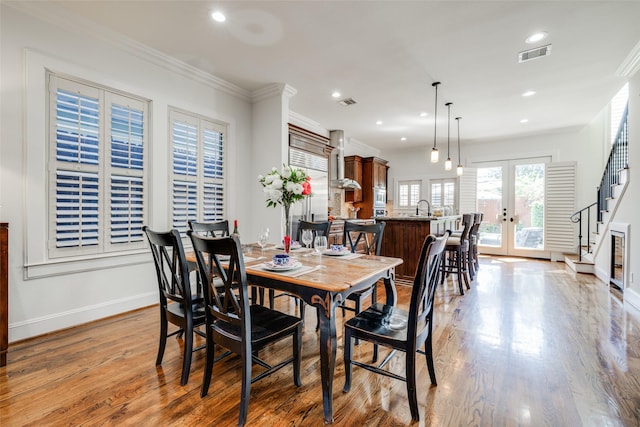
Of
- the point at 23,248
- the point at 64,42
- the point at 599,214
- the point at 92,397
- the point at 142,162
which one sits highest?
the point at 64,42

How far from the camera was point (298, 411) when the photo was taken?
5.43 ft

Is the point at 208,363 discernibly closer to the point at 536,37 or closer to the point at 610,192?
the point at 536,37

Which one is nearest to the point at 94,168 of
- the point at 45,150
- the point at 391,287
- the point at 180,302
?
the point at 45,150

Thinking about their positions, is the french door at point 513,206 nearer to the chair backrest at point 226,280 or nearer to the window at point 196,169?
the window at point 196,169

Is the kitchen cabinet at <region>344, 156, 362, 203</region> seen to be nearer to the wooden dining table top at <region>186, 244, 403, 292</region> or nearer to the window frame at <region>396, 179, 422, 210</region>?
the window frame at <region>396, 179, 422, 210</region>

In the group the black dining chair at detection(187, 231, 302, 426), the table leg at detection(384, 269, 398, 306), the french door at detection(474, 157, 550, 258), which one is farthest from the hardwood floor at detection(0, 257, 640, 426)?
the french door at detection(474, 157, 550, 258)

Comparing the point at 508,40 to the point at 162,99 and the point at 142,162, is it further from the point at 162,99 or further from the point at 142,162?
the point at 142,162

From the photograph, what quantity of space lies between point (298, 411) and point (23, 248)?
272cm

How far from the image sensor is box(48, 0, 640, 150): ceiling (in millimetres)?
2588

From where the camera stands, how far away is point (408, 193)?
27.3 feet

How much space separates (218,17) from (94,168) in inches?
75.7

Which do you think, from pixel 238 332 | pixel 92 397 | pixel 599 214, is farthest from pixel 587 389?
pixel 599 214

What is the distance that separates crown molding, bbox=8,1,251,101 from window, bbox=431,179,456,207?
5810mm

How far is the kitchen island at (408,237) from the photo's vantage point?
4.40 meters
